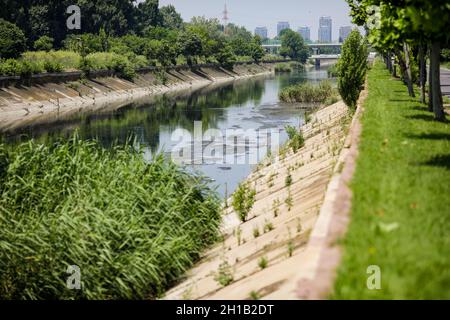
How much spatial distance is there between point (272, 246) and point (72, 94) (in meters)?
62.6

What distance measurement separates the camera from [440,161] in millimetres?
13047

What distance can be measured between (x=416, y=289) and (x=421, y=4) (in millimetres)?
7727

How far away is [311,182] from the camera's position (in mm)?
Answer: 18109

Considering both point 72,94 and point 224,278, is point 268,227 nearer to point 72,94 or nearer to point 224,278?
point 224,278

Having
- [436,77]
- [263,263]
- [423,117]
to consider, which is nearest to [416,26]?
[263,263]

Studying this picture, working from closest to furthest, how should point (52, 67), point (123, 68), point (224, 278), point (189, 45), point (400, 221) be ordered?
1. point (400, 221)
2. point (224, 278)
3. point (52, 67)
4. point (123, 68)
5. point (189, 45)

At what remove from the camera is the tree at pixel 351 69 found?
117 ft

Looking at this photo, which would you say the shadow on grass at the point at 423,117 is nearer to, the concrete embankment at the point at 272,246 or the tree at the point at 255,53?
the concrete embankment at the point at 272,246

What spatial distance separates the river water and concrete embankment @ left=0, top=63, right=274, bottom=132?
156 inches

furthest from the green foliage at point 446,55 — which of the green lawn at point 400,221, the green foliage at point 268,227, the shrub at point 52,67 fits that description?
the green foliage at point 268,227

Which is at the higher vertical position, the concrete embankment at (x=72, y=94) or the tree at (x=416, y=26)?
the tree at (x=416, y=26)

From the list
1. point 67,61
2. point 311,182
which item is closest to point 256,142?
point 311,182

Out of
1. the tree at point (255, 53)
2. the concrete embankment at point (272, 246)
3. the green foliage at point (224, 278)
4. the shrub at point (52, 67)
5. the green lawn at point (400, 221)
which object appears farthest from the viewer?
the tree at point (255, 53)

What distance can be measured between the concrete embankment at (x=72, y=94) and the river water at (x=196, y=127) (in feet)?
13.0
